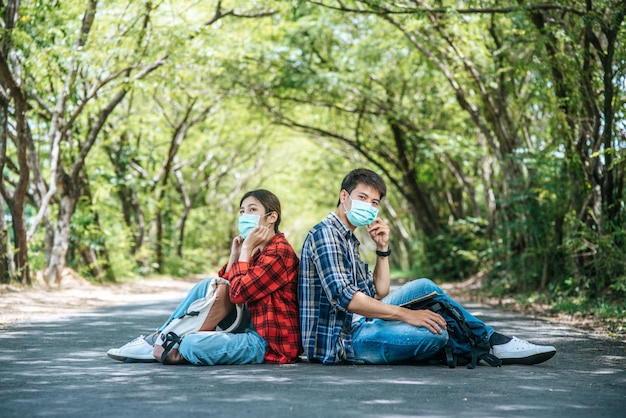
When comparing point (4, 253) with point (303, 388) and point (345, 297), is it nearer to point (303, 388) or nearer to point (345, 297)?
point (345, 297)

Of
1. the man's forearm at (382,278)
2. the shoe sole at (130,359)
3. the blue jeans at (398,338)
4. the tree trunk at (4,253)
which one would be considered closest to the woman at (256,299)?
the shoe sole at (130,359)

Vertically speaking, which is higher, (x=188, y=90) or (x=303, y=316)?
(x=188, y=90)

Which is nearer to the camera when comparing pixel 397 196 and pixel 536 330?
pixel 536 330

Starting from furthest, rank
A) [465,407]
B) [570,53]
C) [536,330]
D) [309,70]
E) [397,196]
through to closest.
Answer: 1. [397,196]
2. [309,70]
3. [570,53]
4. [536,330]
5. [465,407]

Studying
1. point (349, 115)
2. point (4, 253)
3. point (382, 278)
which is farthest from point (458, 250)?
point (382, 278)

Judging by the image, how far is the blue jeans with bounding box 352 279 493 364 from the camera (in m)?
6.25

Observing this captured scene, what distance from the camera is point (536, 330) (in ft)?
32.7

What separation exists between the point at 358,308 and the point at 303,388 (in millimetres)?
897

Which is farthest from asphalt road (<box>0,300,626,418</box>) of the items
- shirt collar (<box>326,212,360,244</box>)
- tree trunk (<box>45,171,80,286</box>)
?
tree trunk (<box>45,171,80,286</box>)

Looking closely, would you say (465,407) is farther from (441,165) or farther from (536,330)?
(441,165)

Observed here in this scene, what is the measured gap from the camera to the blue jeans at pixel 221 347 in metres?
6.46

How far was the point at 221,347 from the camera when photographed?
6.48 m

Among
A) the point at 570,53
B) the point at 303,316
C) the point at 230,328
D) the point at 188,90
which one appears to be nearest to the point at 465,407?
the point at 303,316

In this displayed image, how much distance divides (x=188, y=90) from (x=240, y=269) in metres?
21.0
